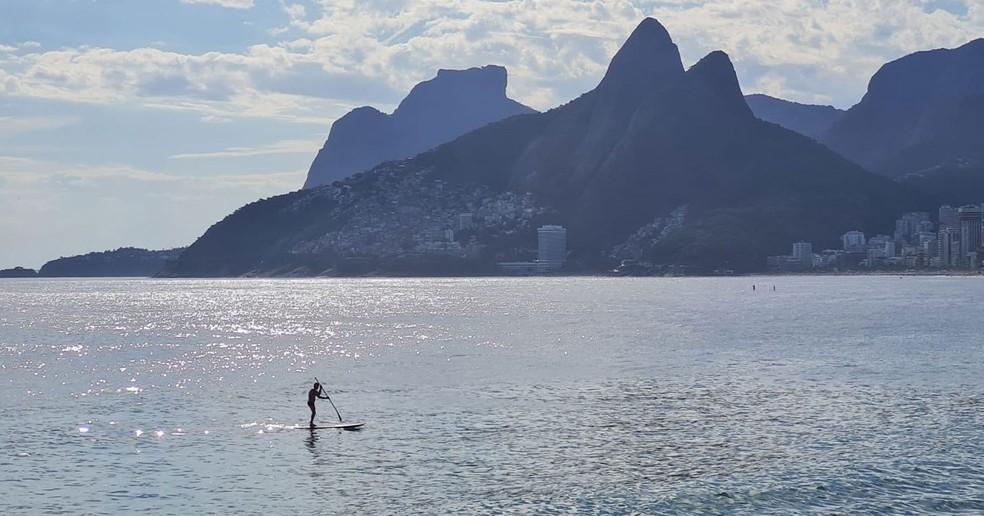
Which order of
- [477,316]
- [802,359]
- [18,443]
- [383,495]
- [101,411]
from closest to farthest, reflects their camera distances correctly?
[383,495] < [18,443] < [101,411] < [802,359] < [477,316]

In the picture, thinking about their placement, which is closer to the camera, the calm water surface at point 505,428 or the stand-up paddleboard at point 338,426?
the calm water surface at point 505,428

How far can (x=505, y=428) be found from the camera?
198 feet

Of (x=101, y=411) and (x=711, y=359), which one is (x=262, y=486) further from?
(x=711, y=359)

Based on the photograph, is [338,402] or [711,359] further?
[711,359]

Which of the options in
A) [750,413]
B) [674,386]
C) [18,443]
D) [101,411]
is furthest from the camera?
[674,386]

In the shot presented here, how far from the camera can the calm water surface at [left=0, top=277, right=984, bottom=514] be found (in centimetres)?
4438

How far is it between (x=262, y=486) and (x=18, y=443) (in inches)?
725

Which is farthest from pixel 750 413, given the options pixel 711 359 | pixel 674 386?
pixel 711 359

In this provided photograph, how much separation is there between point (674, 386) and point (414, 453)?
32183 mm

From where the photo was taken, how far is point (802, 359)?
99.9 metres

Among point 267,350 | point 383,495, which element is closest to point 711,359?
point 267,350

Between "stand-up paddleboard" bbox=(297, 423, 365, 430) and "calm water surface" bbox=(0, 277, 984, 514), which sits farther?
"stand-up paddleboard" bbox=(297, 423, 365, 430)

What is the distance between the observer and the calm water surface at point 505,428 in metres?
44.4

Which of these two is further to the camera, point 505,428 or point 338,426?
point 338,426
